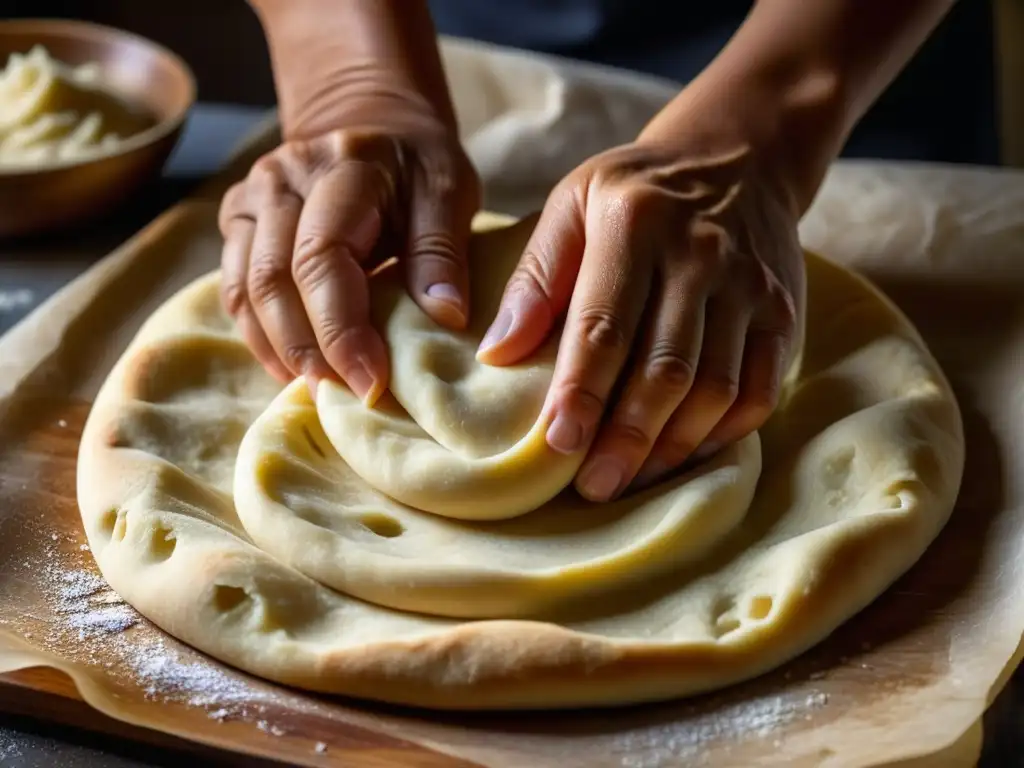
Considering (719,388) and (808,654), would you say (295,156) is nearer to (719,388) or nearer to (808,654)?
(719,388)

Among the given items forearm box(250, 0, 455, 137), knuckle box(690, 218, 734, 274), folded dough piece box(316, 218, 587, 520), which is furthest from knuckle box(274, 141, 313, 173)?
knuckle box(690, 218, 734, 274)

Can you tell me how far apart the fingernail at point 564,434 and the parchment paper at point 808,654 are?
344mm

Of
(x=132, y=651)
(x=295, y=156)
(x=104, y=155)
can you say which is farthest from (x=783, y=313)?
(x=104, y=155)

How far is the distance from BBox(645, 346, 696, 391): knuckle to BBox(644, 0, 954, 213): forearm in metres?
0.47

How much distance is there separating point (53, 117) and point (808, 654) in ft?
6.63

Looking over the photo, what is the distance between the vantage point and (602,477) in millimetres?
1517

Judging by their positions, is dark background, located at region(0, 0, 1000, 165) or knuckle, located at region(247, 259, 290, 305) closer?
knuckle, located at region(247, 259, 290, 305)

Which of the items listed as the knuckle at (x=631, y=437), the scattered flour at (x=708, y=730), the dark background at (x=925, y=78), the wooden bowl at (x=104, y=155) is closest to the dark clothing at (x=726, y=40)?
the dark background at (x=925, y=78)

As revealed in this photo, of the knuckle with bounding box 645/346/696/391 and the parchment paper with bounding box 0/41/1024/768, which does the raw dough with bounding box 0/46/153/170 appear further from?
the knuckle with bounding box 645/346/696/391

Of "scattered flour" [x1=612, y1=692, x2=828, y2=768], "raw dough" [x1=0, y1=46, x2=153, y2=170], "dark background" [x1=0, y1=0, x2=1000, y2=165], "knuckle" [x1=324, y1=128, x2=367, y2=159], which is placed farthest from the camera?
"dark background" [x1=0, y1=0, x2=1000, y2=165]

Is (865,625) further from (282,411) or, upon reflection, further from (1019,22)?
(1019,22)

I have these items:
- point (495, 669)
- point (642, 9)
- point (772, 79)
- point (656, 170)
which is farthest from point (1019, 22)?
point (495, 669)

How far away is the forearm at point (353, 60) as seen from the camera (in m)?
2.13

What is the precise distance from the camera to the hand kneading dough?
133 cm
